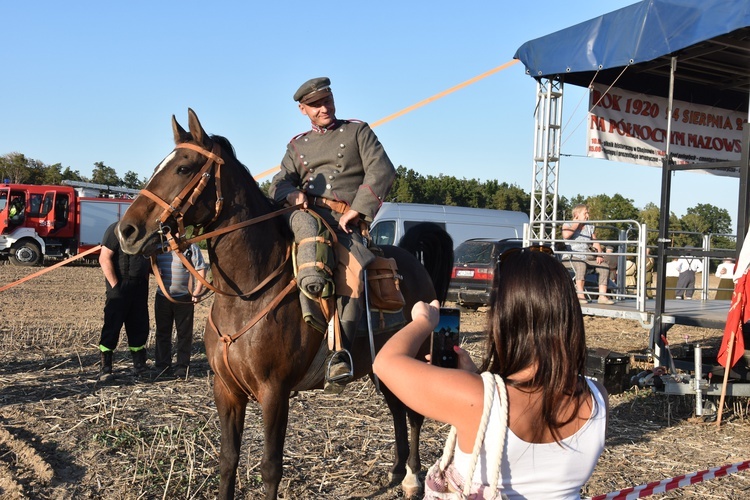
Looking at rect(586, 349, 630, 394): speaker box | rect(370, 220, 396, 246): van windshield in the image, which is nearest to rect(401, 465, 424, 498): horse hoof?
rect(586, 349, 630, 394): speaker box

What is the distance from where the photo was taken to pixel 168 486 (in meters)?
4.54

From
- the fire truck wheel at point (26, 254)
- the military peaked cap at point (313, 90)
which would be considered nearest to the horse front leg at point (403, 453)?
the military peaked cap at point (313, 90)

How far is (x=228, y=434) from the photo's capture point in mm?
4125

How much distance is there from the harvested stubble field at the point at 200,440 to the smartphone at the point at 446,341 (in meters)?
2.88

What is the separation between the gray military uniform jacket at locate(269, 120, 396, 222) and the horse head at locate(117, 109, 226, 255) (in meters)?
0.78

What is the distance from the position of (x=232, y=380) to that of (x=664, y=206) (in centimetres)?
549

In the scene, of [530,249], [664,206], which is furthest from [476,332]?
[530,249]

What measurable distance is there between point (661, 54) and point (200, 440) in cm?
613

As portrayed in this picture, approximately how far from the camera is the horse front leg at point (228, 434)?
161 inches

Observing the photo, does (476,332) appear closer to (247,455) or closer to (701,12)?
(701,12)

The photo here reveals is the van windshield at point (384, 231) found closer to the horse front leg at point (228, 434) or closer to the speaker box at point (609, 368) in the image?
the speaker box at point (609, 368)

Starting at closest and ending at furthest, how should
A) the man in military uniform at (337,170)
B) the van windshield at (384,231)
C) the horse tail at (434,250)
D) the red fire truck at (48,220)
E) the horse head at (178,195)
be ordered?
the horse head at (178,195), the man in military uniform at (337,170), the horse tail at (434,250), the van windshield at (384,231), the red fire truck at (48,220)

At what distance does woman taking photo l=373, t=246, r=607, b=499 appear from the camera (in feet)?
5.47

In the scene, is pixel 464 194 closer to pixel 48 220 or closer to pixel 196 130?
pixel 48 220
